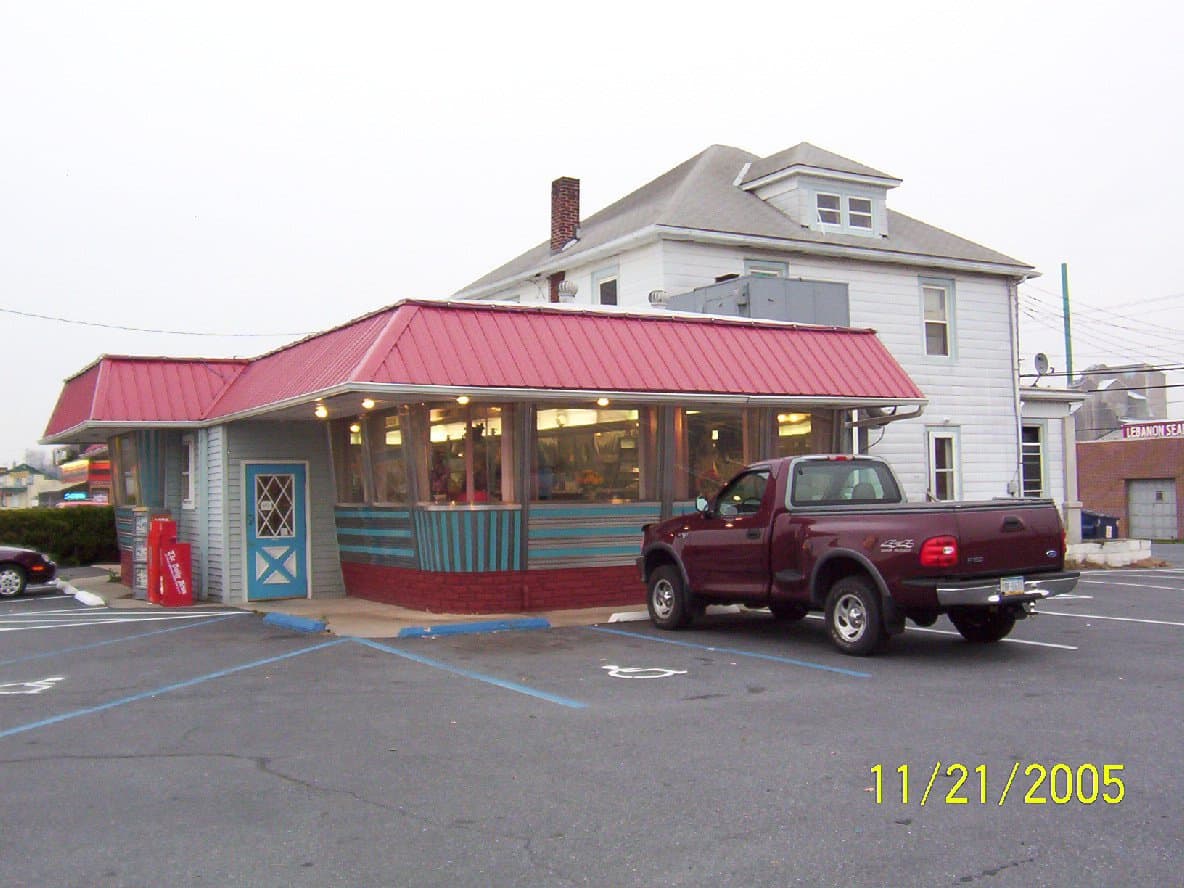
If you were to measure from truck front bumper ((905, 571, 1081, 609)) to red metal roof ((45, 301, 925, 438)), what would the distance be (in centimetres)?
612

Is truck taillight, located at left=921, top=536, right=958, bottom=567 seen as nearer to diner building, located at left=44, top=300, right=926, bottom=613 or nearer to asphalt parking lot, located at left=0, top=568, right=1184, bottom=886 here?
asphalt parking lot, located at left=0, top=568, right=1184, bottom=886

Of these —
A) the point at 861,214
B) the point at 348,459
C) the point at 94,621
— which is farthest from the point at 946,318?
the point at 94,621

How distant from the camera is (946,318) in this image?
2661 cm

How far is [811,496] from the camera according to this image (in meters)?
12.5

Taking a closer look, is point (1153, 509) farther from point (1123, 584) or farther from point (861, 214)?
point (1123, 584)

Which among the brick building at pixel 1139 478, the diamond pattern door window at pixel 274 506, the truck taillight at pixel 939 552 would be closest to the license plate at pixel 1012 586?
the truck taillight at pixel 939 552

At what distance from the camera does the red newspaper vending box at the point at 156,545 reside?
61.4 ft

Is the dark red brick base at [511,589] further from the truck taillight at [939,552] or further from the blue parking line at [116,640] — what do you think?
the truck taillight at [939,552]

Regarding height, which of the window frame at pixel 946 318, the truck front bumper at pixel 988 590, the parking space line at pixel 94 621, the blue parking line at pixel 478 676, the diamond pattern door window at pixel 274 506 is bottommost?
the parking space line at pixel 94 621

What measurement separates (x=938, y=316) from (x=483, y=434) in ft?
48.5

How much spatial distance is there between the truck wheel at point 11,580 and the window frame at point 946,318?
18.9 meters

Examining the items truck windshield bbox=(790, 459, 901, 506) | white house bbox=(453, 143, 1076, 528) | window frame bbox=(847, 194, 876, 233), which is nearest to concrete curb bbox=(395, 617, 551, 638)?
truck windshield bbox=(790, 459, 901, 506)

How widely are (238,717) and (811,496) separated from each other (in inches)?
250

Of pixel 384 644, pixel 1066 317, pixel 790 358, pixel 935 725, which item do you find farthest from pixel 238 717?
pixel 1066 317
